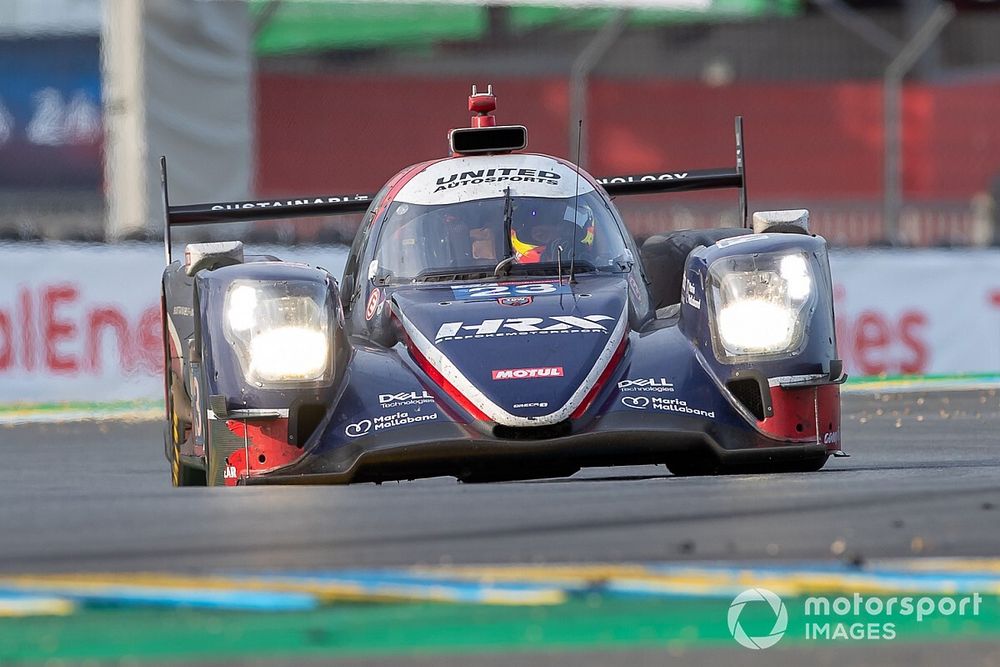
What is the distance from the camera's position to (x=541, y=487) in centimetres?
566

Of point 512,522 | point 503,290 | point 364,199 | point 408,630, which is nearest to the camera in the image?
point 408,630

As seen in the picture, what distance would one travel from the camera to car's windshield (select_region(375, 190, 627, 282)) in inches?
293

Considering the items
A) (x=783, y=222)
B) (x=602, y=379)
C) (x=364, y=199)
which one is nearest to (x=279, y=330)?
(x=602, y=379)

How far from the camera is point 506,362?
20.9ft

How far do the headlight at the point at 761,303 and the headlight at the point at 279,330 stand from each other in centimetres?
132

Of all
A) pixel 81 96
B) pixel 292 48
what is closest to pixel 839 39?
pixel 292 48

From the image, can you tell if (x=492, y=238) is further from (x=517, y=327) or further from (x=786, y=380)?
(x=786, y=380)

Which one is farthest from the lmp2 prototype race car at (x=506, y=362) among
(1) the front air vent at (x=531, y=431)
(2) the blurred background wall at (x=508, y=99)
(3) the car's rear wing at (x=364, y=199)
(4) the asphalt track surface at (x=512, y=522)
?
(2) the blurred background wall at (x=508, y=99)

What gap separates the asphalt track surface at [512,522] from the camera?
4.38 meters

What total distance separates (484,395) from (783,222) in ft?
6.02

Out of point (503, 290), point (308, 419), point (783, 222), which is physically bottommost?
point (308, 419)

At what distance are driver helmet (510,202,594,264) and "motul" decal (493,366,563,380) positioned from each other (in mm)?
1120

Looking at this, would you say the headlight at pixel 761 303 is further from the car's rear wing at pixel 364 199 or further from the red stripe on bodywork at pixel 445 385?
the car's rear wing at pixel 364 199

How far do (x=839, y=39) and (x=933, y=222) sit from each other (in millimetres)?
8183
